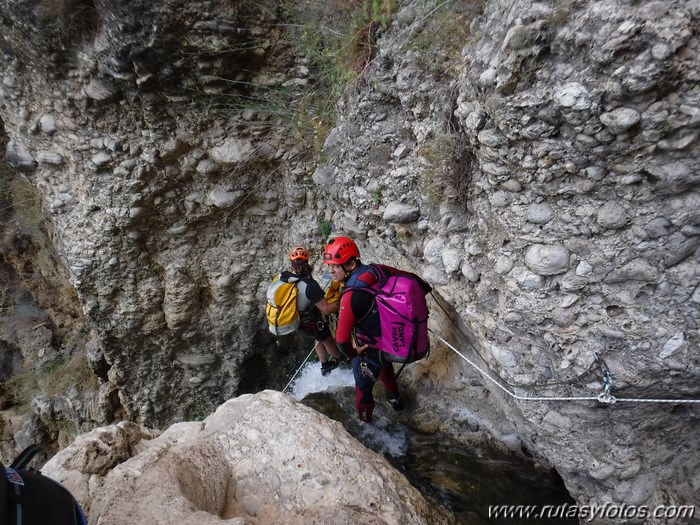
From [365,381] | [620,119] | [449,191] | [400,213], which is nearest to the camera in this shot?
[620,119]

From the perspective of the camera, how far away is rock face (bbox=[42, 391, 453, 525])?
201cm

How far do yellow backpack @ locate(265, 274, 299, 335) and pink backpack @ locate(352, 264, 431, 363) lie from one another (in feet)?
3.71

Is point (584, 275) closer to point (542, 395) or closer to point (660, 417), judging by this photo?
point (542, 395)

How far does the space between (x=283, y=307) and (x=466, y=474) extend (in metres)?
2.27

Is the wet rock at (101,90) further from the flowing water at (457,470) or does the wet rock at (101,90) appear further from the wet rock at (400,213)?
the flowing water at (457,470)

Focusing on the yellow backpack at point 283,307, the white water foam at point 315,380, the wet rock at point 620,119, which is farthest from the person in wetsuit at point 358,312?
the wet rock at point 620,119

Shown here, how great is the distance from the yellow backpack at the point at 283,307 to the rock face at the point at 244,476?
1603mm

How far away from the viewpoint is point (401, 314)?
3.30 meters

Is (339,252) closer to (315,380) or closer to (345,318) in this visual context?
(345,318)

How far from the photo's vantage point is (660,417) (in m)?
2.43

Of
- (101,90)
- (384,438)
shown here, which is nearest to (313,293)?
(384,438)

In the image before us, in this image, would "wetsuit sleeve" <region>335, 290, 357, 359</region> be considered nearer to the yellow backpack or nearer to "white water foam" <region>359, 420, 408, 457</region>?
the yellow backpack

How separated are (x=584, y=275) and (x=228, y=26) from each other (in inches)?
159

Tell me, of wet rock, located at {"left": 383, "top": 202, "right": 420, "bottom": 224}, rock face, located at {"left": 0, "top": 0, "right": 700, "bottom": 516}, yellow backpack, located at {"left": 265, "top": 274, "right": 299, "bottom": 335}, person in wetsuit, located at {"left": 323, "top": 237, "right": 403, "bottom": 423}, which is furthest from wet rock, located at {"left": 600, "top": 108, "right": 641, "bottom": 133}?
yellow backpack, located at {"left": 265, "top": 274, "right": 299, "bottom": 335}
